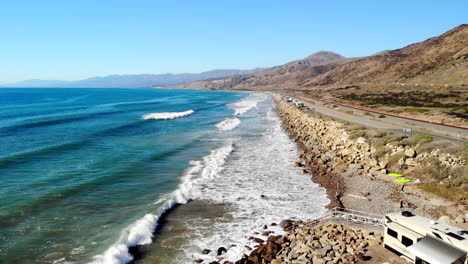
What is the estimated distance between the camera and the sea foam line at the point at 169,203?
1200 centimetres

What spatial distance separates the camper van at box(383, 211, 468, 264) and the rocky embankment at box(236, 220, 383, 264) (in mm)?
1084

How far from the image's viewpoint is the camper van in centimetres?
865

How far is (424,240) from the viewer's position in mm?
9367

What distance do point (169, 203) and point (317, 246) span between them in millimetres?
8801

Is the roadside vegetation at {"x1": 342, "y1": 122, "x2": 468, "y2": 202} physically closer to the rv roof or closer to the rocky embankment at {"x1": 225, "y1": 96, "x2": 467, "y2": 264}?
the rocky embankment at {"x1": 225, "y1": 96, "x2": 467, "y2": 264}

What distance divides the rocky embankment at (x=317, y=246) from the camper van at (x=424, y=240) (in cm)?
108

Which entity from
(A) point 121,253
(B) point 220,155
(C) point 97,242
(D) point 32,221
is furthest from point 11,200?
(B) point 220,155

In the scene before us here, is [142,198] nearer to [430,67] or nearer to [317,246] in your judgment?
[317,246]

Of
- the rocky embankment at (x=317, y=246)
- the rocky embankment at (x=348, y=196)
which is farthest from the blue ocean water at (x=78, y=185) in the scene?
the rocky embankment at (x=348, y=196)

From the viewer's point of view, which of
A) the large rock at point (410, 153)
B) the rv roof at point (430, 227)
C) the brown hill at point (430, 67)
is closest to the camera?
the rv roof at point (430, 227)

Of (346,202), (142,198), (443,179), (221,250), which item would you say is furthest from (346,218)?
(142,198)

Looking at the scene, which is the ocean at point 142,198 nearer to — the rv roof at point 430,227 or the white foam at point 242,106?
the rv roof at point 430,227

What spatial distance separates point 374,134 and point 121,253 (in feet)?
73.1

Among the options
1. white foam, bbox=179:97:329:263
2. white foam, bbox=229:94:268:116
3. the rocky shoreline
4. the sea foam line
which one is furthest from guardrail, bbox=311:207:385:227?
white foam, bbox=229:94:268:116
